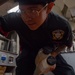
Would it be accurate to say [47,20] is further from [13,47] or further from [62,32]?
[13,47]

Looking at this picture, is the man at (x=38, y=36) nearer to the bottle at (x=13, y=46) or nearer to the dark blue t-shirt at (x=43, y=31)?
the dark blue t-shirt at (x=43, y=31)

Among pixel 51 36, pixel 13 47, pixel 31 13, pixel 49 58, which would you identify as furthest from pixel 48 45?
pixel 13 47

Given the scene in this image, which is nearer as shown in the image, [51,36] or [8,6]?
[51,36]

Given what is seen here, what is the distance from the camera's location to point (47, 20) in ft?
3.84

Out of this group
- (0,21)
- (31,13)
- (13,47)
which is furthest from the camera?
(13,47)

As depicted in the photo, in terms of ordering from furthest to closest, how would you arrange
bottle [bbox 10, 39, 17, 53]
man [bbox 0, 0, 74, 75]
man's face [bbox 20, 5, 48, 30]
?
bottle [bbox 10, 39, 17, 53] → man [bbox 0, 0, 74, 75] → man's face [bbox 20, 5, 48, 30]

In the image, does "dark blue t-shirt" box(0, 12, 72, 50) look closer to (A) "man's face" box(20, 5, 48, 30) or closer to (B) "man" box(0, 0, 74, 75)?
(B) "man" box(0, 0, 74, 75)

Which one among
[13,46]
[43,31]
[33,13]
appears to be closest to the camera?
[33,13]

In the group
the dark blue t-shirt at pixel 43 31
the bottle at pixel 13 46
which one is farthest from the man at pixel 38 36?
the bottle at pixel 13 46

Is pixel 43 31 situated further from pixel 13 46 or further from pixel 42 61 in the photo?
pixel 13 46

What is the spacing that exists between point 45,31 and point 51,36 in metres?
0.05

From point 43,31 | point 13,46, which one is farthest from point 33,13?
point 13,46

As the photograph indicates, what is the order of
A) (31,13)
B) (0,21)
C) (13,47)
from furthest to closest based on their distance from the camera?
(13,47)
(0,21)
(31,13)

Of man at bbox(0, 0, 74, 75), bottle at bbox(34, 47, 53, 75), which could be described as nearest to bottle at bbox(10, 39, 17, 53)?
man at bbox(0, 0, 74, 75)
